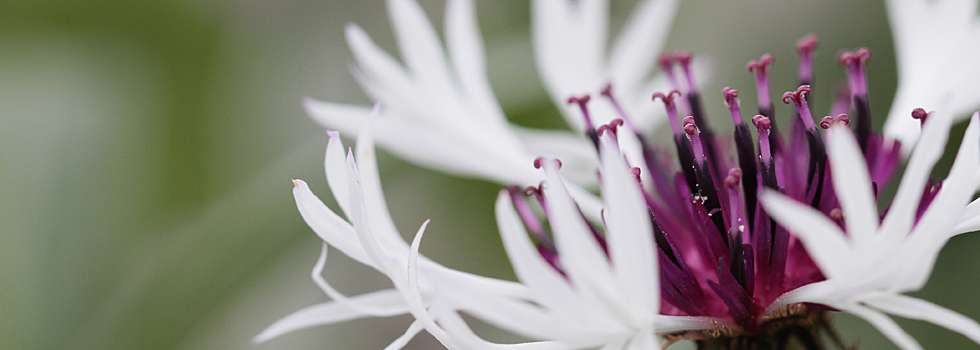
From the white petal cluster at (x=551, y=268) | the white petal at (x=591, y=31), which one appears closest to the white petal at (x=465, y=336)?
the white petal cluster at (x=551, y=268)

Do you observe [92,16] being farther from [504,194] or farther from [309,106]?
[504,194]

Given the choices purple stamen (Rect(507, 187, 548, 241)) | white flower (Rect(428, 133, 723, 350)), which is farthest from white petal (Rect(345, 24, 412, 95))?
white flower (Rect(428, 133, 723, 350))

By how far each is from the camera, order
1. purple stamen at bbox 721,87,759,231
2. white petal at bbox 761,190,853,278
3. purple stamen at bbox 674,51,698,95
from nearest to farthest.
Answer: white petal at bbox 761,190,853,278
purple stamen at bbox 721,87,759,231
purple stamen at bbox 674,51,698,95

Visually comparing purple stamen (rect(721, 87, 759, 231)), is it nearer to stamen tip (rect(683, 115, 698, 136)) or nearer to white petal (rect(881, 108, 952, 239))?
stamen tip (rect(683, 115, 698, 136))

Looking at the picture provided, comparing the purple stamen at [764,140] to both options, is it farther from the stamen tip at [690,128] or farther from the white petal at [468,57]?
the white petal at [468,57]

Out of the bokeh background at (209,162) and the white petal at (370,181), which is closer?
the white petal at (370,181)

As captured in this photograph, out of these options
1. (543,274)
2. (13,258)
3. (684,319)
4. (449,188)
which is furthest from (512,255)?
(449,188)

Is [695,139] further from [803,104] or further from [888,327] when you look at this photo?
[888,327]
